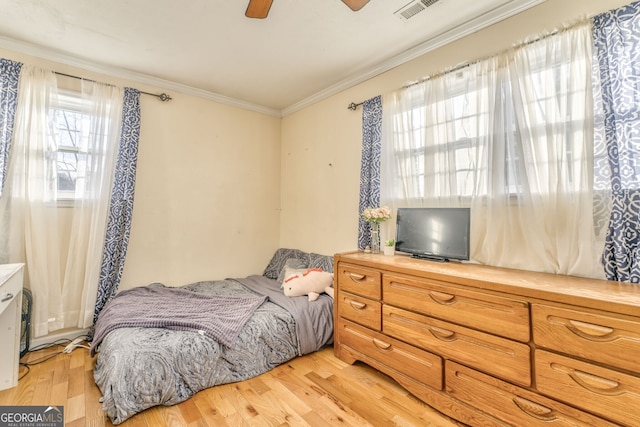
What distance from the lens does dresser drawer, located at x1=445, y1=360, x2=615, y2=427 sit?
125cm

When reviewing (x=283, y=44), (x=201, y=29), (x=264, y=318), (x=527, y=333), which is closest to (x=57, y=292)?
(x=264, y=318)

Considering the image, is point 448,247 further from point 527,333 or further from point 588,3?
point 588,3

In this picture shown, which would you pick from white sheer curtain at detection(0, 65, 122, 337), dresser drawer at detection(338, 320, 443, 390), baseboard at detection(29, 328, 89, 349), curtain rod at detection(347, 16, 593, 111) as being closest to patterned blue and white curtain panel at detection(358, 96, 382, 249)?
curtain rod at detection(347, 16, 593, 111)

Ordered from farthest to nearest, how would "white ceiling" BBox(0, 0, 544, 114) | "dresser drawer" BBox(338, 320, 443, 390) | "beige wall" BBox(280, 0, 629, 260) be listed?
1. "white ceiling" BBox(0, 0, 544, 114)
2. "beige wall" BBox(280, 0, 629, 260)
3. "dresser drawer" BBox(338, 320, 443, 390)

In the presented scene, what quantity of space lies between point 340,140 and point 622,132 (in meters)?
2.18

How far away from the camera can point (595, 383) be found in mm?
1183

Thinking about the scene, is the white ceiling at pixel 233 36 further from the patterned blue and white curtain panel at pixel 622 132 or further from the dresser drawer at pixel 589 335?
the dresser drawer at pixel 589 335

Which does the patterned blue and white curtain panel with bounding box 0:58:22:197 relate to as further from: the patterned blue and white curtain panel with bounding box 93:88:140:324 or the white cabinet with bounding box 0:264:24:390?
the white cabinet with bounding box 0:264:24:390

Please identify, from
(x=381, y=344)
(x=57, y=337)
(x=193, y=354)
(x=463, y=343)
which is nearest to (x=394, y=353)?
(x=381, y=344)

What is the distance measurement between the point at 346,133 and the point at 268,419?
2575 mm

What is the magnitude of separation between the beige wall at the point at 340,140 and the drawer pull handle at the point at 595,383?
191 centimetres

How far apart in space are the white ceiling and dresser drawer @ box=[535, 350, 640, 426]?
2.11m

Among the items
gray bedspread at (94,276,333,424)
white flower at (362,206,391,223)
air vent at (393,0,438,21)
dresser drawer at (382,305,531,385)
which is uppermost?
air vent at (393,0,438,21)

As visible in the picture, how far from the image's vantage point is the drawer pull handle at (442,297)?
1613mm
